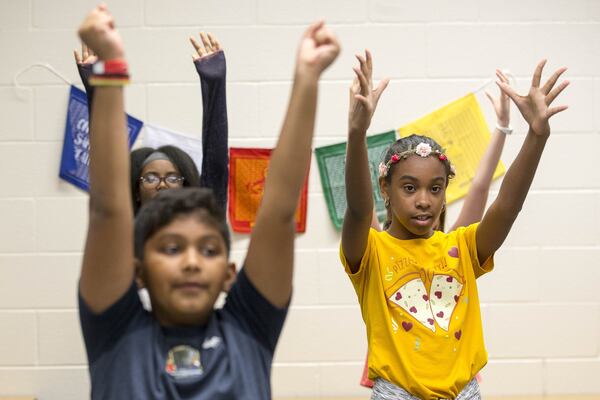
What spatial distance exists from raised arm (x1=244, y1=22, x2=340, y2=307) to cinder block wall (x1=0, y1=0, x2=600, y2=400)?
6.72 feet

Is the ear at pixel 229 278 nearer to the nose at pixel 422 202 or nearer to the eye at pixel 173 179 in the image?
the nose at pixel 422 202

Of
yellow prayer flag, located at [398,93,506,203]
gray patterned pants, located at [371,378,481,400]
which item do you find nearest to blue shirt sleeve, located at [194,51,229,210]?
gray patterned pants, located at [371,378,481,400]

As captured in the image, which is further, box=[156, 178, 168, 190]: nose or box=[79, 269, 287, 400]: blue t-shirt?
box=[156, 178, 168, 190]: nose

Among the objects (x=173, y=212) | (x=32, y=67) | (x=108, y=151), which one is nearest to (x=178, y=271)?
(x=173, y=212)

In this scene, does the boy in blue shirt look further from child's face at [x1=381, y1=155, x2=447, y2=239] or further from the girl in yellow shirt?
child's face at [x1=381, y1=155, x2=447, y2=239]

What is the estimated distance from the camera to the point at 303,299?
3.42 metres

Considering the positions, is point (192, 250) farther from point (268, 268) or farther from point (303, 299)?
point (303, 299)

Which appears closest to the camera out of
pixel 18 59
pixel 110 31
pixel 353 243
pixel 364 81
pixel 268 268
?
pixel 110 31

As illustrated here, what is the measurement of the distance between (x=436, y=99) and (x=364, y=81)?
1.60 m

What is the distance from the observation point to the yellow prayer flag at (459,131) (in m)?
3.40

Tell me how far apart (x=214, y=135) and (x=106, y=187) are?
862mm

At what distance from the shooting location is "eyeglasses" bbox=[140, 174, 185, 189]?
7.52ft

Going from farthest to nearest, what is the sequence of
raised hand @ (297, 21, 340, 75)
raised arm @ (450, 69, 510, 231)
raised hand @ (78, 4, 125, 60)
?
raised arm @ (450, 69, 510, 231) → raised hand @ (297, 21, 340, 75) → raised hand @ (78, 4, 125, 60)

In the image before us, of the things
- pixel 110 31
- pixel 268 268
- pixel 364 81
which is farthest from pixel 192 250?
pixel 364 81
